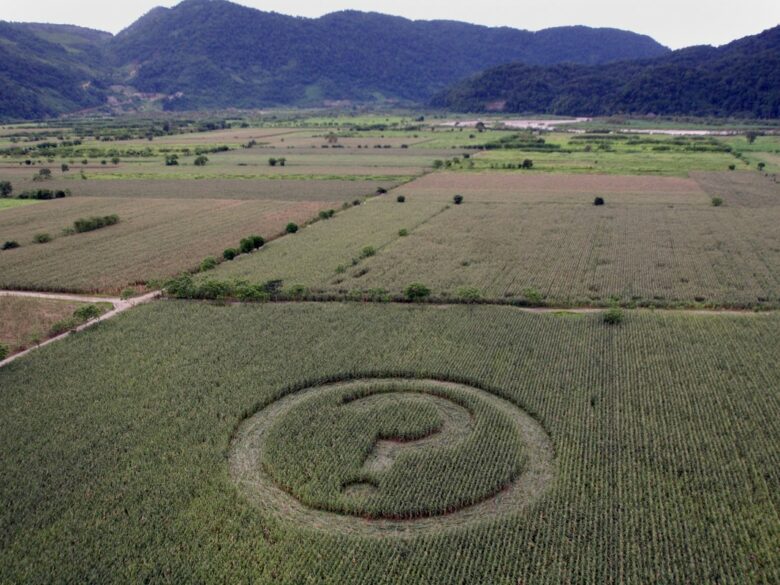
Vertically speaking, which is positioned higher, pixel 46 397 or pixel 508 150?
pixel 508 150

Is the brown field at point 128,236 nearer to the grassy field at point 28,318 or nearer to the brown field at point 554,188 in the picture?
the grassy field at point 28,318

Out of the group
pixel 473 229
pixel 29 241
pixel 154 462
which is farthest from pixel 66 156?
pixel 154 462

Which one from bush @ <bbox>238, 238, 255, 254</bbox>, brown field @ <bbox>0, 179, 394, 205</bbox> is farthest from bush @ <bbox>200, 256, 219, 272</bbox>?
brown field @ <bbox>0, 179, 394, 205</bbox>

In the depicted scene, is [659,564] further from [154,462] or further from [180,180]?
[180,180]

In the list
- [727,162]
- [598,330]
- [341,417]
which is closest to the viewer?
[341,417]

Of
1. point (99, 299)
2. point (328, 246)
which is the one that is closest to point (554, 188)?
point (328, 246)

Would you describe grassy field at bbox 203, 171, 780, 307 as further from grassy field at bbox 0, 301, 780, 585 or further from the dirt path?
the dirt path
